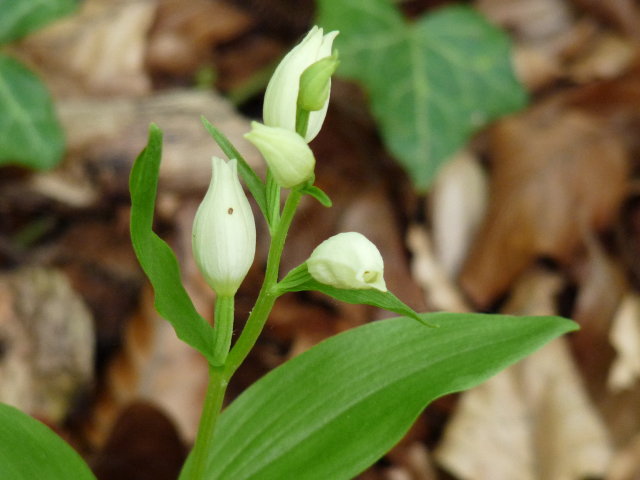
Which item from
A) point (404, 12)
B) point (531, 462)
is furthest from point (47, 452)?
point (404, 12)

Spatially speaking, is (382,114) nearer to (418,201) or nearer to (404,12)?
(418,201)

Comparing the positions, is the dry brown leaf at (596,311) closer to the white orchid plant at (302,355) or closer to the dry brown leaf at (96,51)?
the white orchid plant at (302,355)

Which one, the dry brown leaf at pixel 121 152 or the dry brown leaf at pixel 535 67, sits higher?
the dry brown leaf at pixel 535 67

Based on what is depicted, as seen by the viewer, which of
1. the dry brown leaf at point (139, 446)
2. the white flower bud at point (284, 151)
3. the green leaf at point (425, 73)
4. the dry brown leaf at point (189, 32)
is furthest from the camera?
the dry brown leaf at point (189, 32)

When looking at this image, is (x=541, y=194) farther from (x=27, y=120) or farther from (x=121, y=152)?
(x=27, y=120)

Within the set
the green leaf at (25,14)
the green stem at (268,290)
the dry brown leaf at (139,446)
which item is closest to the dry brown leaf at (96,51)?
the green leaf at (25,14)

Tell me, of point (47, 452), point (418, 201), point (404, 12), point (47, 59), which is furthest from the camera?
point (404, 12)
